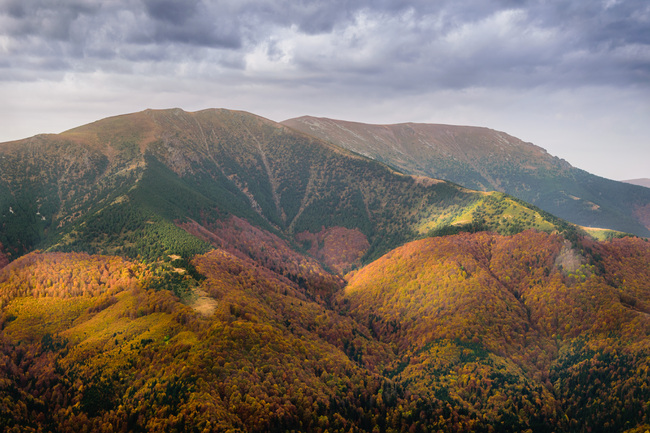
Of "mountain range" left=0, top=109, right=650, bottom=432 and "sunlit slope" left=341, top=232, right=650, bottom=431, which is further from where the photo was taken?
Result: "sunlit slope" left=341, top=232, right=650, bottom=431

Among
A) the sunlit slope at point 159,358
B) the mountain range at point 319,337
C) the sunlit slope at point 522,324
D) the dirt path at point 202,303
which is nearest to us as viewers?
the sunlit slope at point 159,358

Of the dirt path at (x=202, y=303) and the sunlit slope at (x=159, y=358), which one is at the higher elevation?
the dirt path at (x=202, y=303)

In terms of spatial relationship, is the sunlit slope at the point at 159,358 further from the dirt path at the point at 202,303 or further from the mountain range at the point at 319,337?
the dirt path at the point at 202,303

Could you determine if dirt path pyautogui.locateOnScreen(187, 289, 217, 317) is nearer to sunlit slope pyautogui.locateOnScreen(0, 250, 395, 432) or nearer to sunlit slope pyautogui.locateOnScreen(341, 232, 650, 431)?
sunlit slope pyautogui.locateOnScreen(0, 250, 395, 432)

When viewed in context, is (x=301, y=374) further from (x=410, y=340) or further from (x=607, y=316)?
(x=607, y=316)

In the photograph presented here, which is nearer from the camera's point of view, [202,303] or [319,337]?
[202,303]

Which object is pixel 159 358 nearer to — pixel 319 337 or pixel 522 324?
pixel 319 337

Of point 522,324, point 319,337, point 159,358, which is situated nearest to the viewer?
point 159,358

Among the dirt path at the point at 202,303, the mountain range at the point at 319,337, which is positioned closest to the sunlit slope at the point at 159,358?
the mountain range at the point at 319,337

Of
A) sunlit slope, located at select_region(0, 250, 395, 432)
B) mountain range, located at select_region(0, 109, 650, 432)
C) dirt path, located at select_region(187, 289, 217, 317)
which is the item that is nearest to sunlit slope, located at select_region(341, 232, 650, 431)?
mountain range, located at select_region(0, 109, 650, 432)

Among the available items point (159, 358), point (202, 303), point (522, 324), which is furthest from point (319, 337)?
point (522, 324)

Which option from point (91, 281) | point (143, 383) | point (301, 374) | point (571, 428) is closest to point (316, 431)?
point (301, 374)
